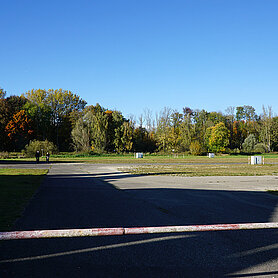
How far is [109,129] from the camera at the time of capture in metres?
74.4

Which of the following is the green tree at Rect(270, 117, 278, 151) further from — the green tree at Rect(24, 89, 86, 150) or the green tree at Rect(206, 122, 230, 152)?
the green tree at Rect(24, 89, 86, 150)

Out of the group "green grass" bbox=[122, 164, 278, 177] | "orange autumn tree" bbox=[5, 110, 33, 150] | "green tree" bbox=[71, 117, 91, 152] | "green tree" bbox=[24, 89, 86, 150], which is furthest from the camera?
"green tree" bbox=[24, 89, 86, 150]

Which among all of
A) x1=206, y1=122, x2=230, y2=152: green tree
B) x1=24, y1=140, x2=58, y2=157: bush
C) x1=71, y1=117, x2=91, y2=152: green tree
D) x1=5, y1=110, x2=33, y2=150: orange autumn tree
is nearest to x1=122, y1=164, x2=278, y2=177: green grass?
x1=24, y1=140, x2=58, y2=157: bush

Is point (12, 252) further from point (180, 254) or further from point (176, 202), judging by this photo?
point (176, 202)

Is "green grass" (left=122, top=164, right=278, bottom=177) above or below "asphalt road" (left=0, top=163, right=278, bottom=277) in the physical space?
below

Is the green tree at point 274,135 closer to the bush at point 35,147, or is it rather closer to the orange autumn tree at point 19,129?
the bush at point 35,147

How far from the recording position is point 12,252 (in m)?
4.35

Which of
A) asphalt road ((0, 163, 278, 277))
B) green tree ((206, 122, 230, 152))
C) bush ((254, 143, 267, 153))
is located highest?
green tree ((206, 122, 230, 152))

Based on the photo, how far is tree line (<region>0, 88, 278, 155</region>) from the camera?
218 ft

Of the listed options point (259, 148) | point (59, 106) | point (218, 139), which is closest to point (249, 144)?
point (259, 148)

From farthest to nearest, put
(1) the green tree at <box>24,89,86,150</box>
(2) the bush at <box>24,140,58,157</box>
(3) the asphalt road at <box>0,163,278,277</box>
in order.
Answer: (1) the green tree at <box>24,89,86,150</box>
(2) the bush at <box>24,140,58,157</box>
(3) the asphalt road at <box>0,163,278,277</box>

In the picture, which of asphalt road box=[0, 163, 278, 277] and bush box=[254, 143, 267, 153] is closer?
asphalt road box=[0, 163, 278, 277]

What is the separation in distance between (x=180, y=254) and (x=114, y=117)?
7338cm

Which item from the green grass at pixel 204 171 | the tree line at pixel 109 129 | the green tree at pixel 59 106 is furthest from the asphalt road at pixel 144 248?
the green tree at pixel 59 106
